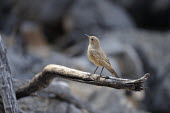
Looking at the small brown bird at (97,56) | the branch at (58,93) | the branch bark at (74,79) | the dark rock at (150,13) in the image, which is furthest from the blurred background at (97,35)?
the small brown bird at (97,56)

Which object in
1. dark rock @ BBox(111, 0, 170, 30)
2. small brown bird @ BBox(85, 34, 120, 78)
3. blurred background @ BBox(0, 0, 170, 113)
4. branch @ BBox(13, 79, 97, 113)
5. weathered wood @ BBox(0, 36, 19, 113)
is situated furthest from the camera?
dark rock @ BBox(111, 0, 170, 30)

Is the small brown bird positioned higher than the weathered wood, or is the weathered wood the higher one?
the small brown bird

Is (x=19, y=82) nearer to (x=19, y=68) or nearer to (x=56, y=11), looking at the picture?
(x=19, y=68)

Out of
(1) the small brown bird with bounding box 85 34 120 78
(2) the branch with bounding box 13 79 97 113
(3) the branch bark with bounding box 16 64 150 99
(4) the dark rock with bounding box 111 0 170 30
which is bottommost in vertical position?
(2) the branch with bounding box 13 79 97 113

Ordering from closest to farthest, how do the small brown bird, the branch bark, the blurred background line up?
the branch bark → the small brown bird → the blurred background

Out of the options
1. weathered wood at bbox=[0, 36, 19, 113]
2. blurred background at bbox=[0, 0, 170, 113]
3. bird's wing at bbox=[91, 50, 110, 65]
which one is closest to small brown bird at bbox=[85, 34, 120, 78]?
bird's wing at bbox=[91, 50, 110, 65]

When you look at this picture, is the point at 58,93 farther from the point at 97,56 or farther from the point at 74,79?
the point at 97,56

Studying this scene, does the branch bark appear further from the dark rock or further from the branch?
the dark rock

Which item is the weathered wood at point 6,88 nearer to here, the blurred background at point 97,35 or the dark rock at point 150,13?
the blurred background at point 97,35
